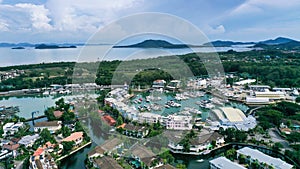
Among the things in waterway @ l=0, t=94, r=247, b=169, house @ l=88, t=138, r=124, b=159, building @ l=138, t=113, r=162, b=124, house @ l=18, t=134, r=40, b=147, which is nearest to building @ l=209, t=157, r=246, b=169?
waterway @ l=0, t=94, r=247, b=169

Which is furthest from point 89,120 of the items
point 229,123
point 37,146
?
point 229,123

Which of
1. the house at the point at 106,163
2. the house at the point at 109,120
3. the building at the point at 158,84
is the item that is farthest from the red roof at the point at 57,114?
the building at the point at 158,84

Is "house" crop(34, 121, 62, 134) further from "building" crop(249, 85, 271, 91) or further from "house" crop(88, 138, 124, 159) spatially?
"building" crop(249, 85, 271, 91)

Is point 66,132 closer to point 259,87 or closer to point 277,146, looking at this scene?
point 277,146

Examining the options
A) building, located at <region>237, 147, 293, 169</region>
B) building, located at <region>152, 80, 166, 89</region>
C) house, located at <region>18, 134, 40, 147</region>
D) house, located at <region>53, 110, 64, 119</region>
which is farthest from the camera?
building, located at <region>152, 80, 166, 89</region>

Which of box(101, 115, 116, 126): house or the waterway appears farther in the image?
box(101, 115, 116, 126): house

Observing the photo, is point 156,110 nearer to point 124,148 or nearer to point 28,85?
point 124,148
